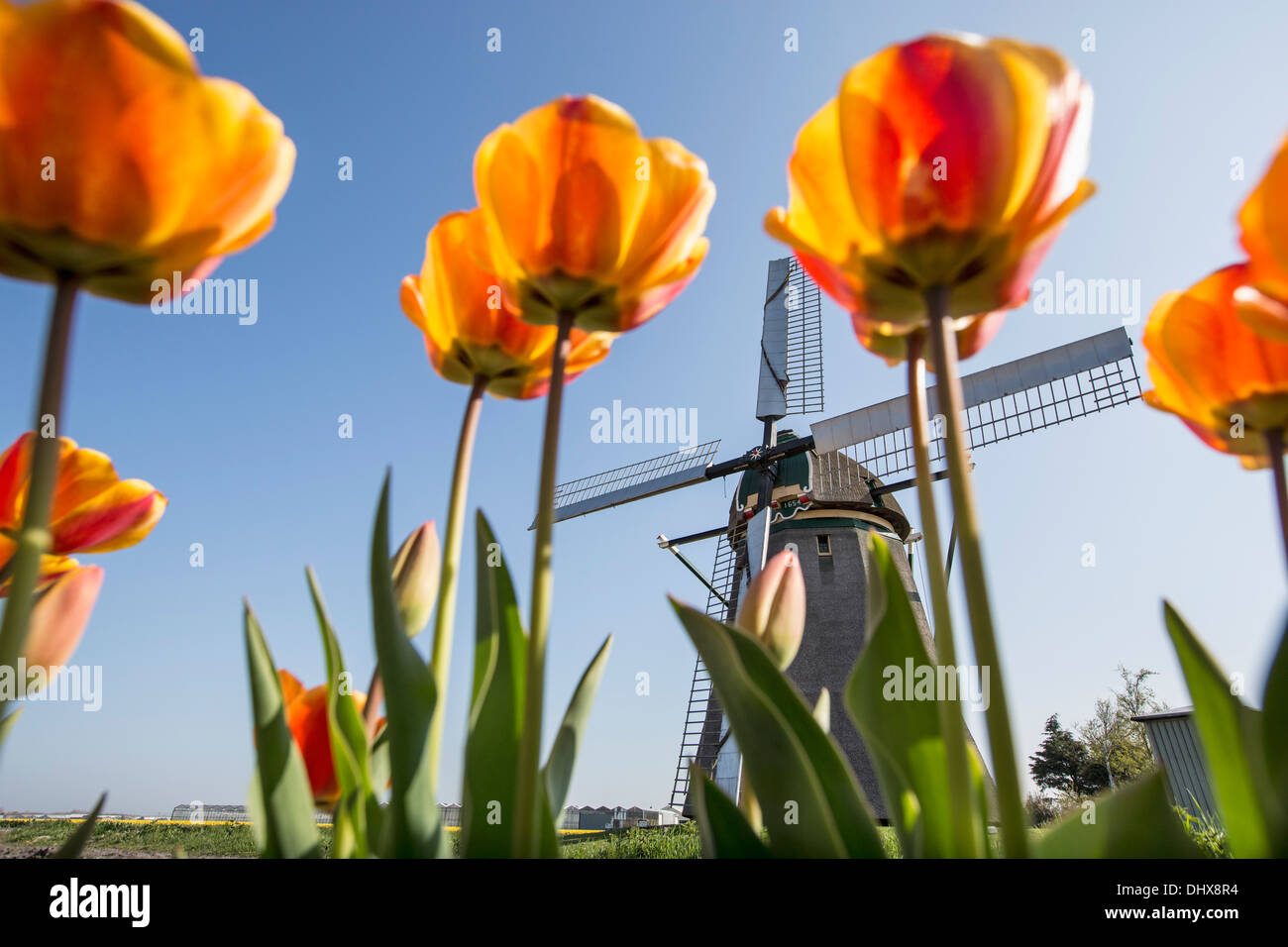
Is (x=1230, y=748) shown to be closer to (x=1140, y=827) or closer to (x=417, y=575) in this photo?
(x=1140, y=827)

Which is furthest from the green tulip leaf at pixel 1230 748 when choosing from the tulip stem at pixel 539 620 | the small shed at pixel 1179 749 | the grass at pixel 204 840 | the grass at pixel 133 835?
the small shed at pixel 1179 749

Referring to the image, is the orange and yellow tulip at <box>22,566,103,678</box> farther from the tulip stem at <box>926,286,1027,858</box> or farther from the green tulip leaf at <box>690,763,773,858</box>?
the tulip stem at <box>926,286,1027,858</box>

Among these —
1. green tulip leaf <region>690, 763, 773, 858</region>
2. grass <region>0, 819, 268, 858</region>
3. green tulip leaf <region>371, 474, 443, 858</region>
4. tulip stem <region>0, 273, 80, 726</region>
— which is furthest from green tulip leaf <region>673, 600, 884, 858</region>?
grass <region>0, 819, 268, 858</region>

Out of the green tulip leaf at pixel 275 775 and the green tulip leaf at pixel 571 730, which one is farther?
the green tulip leaf at pixel 571 730

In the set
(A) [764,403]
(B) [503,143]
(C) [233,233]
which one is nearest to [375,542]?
(C) [233,233]

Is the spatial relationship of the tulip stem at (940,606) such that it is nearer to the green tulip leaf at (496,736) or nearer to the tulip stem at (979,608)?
the tulip stem at (979,608)
